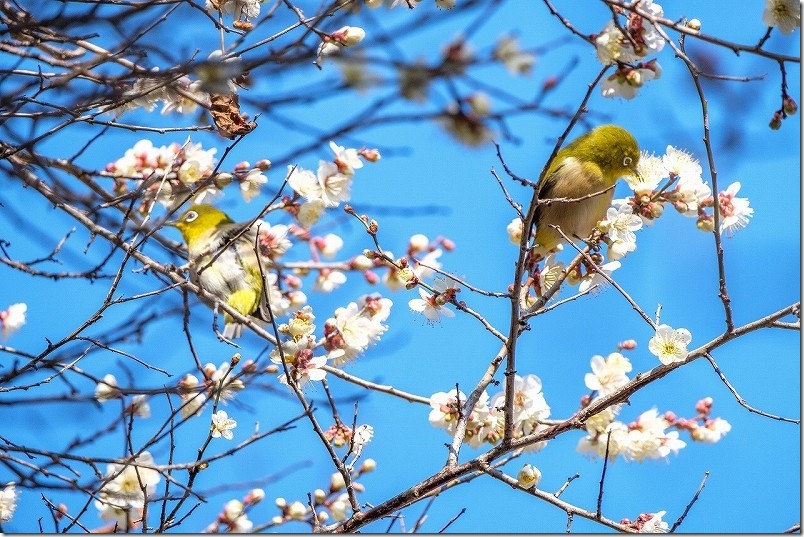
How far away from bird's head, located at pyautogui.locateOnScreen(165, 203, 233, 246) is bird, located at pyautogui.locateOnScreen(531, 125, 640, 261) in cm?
250

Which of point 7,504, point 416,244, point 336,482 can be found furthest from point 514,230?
point 7,504

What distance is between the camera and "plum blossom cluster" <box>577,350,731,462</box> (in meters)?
3.90

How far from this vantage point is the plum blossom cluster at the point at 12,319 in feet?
14.8

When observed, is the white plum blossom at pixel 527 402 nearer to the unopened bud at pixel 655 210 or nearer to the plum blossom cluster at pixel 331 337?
the plum blossom cluster at pixel 331 337

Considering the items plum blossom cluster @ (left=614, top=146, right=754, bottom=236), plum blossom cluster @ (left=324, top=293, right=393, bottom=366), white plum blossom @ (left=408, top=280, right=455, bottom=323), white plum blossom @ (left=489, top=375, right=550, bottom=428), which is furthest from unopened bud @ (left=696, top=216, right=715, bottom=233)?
plum blossom cluster @ (left=324, top=293, right=393, bottom=366)

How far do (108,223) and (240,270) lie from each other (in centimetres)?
179

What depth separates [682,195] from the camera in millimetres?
3584

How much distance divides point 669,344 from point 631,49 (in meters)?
1.10

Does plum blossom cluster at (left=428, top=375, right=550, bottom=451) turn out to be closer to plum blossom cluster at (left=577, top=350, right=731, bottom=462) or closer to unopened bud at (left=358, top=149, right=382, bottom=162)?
plum blossom cluster at (left=577, top=350, right=731, bottom=462)

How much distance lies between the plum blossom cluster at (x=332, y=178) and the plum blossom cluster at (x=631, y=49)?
5.22 ft

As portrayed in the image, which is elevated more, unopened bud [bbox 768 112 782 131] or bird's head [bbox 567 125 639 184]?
bird's head [bbox 567 125 639 184]

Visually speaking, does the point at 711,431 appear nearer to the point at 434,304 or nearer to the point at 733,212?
the point at 733,212

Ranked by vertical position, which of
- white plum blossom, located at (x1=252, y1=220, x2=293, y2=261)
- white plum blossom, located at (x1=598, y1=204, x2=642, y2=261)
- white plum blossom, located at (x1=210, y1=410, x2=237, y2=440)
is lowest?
white plum blossom, located at (x1=210, y1=410, x2=237, y2=440)

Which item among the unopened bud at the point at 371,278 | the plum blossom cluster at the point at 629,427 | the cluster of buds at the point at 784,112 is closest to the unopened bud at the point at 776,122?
the cluster of buds at the point at 784,112
